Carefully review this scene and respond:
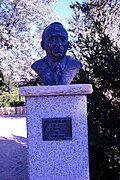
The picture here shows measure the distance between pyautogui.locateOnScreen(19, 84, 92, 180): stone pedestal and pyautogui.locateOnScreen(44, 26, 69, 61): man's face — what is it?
52cm

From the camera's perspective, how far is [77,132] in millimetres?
3146

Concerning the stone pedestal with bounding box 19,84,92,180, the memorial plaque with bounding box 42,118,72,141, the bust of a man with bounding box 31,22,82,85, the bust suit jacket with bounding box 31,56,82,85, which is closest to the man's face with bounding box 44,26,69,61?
the bust of a man with bounding box 31,22,82,85

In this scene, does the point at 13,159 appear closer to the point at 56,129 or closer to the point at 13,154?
the point at 13,154

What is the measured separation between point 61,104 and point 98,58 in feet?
5.46

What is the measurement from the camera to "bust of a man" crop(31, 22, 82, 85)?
325 cm

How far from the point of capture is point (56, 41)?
10.6 feet

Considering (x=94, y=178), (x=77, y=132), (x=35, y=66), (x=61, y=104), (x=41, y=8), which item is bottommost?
(x=94, y=178)

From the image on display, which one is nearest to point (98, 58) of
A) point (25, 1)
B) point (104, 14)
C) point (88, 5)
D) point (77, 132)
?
point (77, 132)

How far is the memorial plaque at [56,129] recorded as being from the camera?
3.13 metres

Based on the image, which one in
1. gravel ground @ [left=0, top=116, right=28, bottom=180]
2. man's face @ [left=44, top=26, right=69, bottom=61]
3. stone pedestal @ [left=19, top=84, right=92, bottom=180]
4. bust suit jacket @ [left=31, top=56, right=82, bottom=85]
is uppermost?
man's face @ [left=44, top=26, right=69, bottom=61]

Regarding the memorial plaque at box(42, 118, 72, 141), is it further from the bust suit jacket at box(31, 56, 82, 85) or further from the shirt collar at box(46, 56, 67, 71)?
the shirt collar at box(46, 56, 67, 71)

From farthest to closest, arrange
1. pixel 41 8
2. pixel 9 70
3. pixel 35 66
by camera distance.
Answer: pixel 41 8, pixel 9 70, pixel 35 66

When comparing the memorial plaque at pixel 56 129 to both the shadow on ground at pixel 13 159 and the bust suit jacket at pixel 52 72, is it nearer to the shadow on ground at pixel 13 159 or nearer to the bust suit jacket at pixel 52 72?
the bust suit jacket at pixel 52 72

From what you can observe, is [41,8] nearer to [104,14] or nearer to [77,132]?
[104,14]
